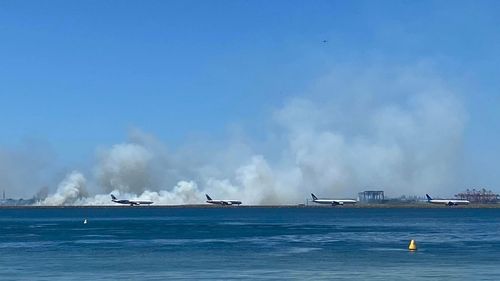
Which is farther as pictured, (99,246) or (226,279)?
(99,246)

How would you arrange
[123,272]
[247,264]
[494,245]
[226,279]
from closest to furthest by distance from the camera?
[226,279]
[123,272]
[247,264]
[494,245]

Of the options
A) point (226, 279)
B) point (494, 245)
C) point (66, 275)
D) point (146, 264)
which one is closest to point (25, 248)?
point (146, 264)

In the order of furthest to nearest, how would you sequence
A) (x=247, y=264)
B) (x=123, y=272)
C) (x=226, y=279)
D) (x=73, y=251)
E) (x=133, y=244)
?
1. (x=133, y=244)
2. (x=73, y=251)
3. (x=247, y=264)
4. (x=123, y=272)
5. (x=226, y=279)

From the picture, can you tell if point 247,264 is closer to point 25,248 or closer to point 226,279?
point 226,279

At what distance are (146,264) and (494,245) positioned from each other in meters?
41.6

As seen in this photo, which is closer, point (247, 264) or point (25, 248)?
point (247, 264)

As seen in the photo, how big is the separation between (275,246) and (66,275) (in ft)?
115

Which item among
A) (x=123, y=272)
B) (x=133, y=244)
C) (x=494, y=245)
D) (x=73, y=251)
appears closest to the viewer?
(x=123, y=272)

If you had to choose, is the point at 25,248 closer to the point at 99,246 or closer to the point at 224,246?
the point at 99,246

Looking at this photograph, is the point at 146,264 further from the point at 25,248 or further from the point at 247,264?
the point at 25,248

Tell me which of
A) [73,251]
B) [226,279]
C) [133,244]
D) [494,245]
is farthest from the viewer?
[133,244]

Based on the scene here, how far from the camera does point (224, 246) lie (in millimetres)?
91875

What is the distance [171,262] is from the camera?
69812 millimetres

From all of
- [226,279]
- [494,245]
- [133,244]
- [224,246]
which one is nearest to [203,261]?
[226,279]
